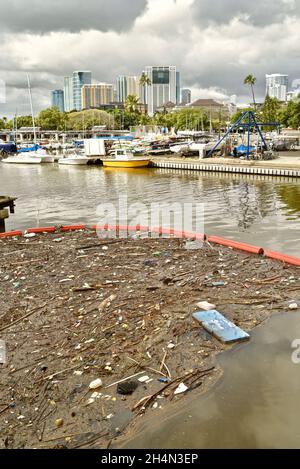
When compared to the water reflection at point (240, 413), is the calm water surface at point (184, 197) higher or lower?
higher

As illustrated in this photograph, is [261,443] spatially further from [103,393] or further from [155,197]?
[155,197]

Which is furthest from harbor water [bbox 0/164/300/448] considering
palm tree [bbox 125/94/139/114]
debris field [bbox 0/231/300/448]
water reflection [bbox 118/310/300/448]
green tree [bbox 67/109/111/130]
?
green tree [bbox 67/109/111/130]

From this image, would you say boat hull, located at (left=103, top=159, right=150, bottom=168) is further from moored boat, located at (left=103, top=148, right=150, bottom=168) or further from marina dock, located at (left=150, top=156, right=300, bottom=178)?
marina dock, located at (left=150, top=156, right=300, bottom=178)

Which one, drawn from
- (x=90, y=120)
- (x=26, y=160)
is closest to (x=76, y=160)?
(x=26, y=160)

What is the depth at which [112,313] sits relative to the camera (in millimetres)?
6465

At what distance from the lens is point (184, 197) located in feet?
79.0

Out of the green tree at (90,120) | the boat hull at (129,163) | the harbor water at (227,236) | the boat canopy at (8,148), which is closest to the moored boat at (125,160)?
the boat hull at (129,163)

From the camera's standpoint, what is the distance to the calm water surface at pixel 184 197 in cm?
1531

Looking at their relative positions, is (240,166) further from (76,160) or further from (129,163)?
(76,160)

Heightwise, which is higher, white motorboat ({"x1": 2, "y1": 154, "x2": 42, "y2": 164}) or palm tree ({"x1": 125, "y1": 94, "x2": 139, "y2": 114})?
palm tree ({"x1": 125, "y1": 94, "x2": 139, "y2": 114})

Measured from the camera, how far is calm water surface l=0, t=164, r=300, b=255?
15.3 meters

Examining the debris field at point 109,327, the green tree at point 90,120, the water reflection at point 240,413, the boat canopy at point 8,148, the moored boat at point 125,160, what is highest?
the green tree at point 90,120

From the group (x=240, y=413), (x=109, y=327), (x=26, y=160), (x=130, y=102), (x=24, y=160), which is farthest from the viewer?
(x=130, y=102)

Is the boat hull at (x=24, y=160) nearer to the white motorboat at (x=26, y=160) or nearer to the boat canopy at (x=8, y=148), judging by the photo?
the white motorboat at (x=26, y=160)
